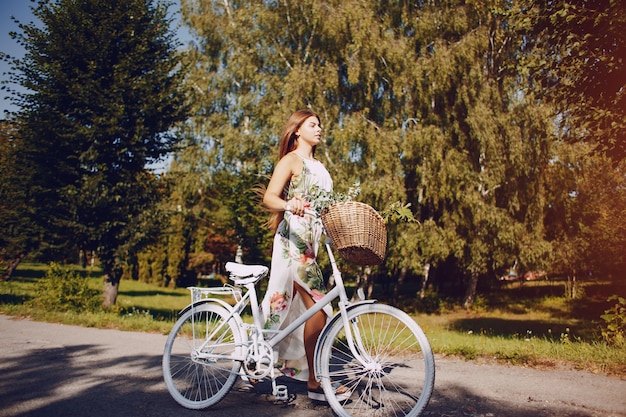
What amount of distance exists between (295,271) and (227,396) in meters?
1.17

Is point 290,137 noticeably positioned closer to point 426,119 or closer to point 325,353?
point 325,353

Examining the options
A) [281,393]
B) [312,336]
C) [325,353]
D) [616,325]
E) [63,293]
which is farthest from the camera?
[63,293]

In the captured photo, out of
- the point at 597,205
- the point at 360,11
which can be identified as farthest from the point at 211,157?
the point at 597,205

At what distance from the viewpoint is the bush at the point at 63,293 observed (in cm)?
1022

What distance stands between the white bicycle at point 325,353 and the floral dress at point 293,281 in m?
0.14

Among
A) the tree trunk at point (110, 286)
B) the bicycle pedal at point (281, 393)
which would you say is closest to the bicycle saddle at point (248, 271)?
the bicycle pedal at point (281, 393)

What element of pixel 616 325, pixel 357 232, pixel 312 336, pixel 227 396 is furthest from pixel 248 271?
pixel 616 325

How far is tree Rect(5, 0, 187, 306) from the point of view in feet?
35.3

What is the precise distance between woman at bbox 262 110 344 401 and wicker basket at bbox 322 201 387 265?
536 mm

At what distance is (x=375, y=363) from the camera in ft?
10.9

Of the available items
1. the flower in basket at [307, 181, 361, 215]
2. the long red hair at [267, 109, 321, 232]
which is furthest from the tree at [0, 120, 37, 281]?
the flower in basket at [307, 181, 361, 215]

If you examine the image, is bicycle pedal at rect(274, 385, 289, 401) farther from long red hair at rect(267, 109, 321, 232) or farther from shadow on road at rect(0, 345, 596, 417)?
long red hair at rect(267, 109, 321, 232)

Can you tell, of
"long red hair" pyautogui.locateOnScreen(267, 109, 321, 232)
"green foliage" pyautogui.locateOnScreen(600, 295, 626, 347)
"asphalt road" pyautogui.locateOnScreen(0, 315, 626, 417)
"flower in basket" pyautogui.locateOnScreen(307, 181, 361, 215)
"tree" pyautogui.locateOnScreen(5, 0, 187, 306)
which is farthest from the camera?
"tree" pyautogui.locateOnScreen(5, 0, 187, 306)

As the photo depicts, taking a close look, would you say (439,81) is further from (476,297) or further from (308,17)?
(476,297)
